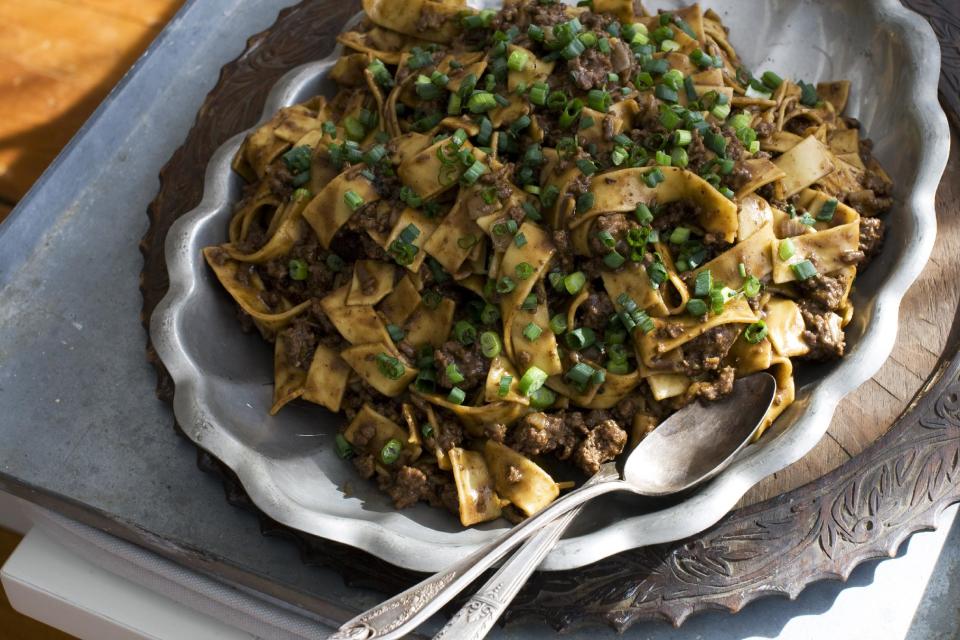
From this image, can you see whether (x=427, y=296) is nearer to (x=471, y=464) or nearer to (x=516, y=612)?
(x=471, y=464)

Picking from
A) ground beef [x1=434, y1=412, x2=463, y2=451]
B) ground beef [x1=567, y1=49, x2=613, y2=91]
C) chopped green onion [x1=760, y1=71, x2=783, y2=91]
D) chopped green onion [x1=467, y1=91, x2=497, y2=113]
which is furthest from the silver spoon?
chopped green onion [x1=760, y1=71, x2=783, y2=91]

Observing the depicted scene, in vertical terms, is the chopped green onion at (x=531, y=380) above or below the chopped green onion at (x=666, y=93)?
below

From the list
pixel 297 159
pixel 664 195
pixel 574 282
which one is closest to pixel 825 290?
pixel 664 195

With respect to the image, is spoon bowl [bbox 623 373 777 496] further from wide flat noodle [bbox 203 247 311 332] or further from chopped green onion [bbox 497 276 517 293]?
wide flat noodle [bbox 203 247 311 332]

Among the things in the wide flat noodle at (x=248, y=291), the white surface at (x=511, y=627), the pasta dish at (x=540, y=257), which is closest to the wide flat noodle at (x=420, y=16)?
the pasta dish at (x=540, y=257)

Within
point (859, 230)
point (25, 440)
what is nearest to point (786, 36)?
point (859, 230)

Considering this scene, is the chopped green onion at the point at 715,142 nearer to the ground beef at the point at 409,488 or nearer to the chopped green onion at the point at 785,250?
the chopped green onion at the point at 785,250
